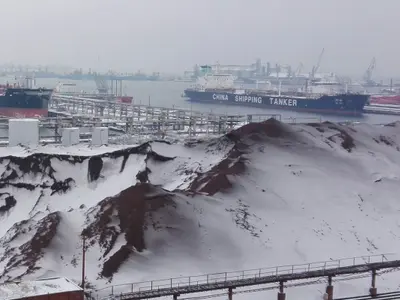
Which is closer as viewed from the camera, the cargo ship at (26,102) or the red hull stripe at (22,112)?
the red hull stripe at (22,112)

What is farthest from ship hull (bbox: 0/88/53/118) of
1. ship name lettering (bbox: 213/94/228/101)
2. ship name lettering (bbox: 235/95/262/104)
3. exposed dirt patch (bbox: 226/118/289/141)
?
ship name lettering (bbox: 213/94/228/101)

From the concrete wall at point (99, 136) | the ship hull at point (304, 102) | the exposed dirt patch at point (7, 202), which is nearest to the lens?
the exposed dirt patch at point (7, 202)

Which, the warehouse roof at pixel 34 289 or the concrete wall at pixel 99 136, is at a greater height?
the concrete wall at pixel 99 136

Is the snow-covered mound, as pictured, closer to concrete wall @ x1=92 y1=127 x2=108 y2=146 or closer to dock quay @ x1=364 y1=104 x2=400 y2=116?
concrete wall @ x1=92 y1=127 x2=108 y2=146

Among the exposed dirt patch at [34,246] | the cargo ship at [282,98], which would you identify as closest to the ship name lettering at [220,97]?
the cargo ship at [282,98]

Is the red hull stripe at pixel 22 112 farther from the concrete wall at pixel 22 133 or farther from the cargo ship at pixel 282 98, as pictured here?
the cargo ship at pixel 282 98

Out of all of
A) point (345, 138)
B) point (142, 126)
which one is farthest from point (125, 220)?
point (142, 126)

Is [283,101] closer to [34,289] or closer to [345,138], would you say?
[345,138]
